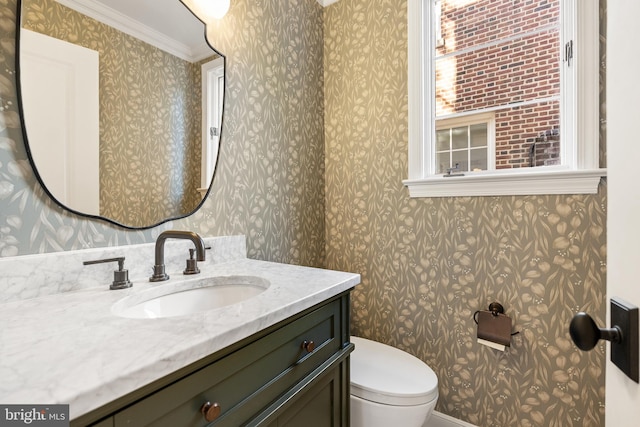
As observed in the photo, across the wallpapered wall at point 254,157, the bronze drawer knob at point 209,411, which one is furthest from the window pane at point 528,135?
the bronze drawer knob at point 209,411

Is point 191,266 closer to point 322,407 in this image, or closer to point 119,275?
point 119,275

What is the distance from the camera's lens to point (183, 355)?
53cm

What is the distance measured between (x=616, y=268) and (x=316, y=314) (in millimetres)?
675

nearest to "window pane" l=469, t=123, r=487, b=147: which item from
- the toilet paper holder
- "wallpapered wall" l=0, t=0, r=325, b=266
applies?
the toilet paper holder

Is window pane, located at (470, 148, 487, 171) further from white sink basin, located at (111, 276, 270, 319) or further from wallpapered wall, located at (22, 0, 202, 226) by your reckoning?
wallpapered wall, located at (22, 0, 202, 226)

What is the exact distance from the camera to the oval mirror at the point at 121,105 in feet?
2.94

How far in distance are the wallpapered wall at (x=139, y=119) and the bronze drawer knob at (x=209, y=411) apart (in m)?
0.75

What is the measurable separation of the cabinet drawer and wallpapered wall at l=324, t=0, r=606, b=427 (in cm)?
85

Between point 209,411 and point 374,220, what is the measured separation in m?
1.37

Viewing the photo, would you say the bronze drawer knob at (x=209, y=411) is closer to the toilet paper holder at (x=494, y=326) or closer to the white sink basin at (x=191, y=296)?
the white sink basin at (x=191, y=296)

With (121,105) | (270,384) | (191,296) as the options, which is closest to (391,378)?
(270,384)

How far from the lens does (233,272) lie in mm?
1181

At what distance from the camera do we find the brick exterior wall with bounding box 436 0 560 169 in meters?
1.40

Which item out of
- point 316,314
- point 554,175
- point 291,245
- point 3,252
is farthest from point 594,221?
point 3,252
